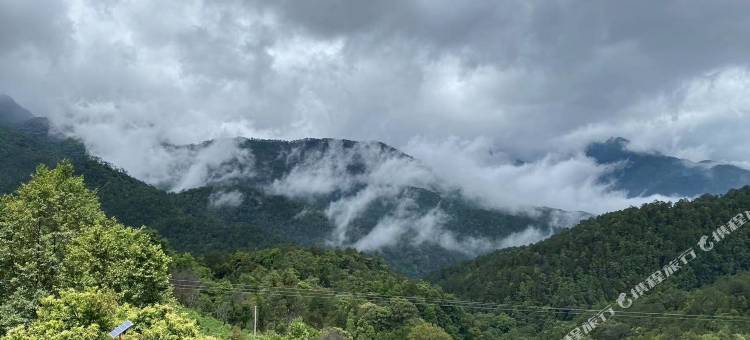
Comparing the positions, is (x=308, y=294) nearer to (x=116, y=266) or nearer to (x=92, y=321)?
(x=116, y=266)

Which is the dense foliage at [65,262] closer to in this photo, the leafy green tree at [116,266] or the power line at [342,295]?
the leafy green tree at [116,266]

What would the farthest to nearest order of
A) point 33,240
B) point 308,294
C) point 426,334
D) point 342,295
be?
1. point 342,295
2. point 308,294
3. point 426,334
4. point 33,240

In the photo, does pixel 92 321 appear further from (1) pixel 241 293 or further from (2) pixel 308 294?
(2) pixel 308 294

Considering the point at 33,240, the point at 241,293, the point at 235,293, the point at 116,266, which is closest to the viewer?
the point at 116,266

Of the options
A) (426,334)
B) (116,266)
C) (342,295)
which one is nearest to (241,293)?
(342,295)

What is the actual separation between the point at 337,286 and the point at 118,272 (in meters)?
107

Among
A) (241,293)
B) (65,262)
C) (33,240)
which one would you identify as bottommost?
(65,262)

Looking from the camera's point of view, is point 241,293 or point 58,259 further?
point 241,293

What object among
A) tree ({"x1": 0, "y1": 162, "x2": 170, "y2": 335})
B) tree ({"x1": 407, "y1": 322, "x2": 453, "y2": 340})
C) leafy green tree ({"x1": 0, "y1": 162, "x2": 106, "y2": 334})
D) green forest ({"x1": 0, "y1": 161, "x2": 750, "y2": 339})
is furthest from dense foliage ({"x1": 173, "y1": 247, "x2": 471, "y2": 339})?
tree ({"x1": 0, "y1": 162, "x2": 170, "y2": 335})

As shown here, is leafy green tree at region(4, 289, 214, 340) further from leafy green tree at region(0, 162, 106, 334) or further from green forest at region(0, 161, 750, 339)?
leafy green tree at region(0, 162, 106, 334)

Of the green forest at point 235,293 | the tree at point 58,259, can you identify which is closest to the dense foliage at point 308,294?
the green forest at point 235,293

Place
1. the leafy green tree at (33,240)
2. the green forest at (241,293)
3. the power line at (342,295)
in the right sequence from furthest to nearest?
the power line at (342,295) → the leafy green tree at (33,240) → the green forest at (241,293)

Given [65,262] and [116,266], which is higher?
[65,262]

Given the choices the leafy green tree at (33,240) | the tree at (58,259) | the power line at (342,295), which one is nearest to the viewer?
the tree at (58,259)
